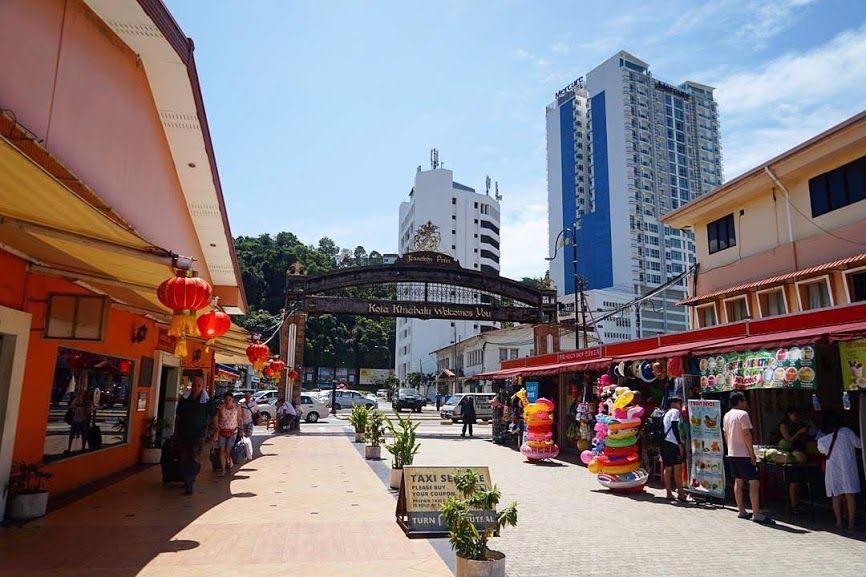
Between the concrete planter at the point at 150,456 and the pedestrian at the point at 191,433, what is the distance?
327cm

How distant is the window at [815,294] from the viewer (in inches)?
495

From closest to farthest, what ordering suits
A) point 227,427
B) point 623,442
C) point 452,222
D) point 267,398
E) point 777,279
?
point 623,442, point 227,427, point 777,279, point 267,398, point 452,222

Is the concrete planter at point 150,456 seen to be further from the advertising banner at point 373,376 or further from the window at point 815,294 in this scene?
the advertising banner at point 373,376

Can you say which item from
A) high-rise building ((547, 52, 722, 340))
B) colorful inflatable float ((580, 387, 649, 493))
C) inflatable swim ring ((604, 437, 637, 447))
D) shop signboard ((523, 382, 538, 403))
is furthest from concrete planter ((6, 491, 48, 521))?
high-rise building ((547, 52, 722, 340))

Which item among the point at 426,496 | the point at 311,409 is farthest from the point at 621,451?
the point at 311,409

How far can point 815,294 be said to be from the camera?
13.0 metres

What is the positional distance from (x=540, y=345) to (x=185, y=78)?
18649 millimetres

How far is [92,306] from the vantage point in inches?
290

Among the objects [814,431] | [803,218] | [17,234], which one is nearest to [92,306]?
[17,234]

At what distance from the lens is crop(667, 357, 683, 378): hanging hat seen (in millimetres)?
A: 9648

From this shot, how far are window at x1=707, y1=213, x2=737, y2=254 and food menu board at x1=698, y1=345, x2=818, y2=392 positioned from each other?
27.1ft

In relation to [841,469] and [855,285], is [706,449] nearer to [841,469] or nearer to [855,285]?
[841,469]

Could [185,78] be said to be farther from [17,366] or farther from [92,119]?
[17,366]

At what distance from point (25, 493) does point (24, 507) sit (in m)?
0.16
